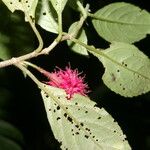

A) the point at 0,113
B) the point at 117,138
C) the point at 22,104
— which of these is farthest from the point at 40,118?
the point at 117,138

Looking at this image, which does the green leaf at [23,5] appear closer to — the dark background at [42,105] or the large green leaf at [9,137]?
the dark background at [42,105]

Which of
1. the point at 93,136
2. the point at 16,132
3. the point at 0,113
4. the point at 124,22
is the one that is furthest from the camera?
the point at 0,113

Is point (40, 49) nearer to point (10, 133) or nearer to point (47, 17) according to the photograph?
point (47, 17)

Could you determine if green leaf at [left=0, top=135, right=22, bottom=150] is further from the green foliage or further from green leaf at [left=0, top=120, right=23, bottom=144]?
the green foliage

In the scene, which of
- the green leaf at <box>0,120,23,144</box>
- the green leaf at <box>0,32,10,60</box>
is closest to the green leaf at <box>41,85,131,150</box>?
the green leaf at <box>0,32,10,60</box>

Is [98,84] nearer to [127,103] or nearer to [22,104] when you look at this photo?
[127,103]

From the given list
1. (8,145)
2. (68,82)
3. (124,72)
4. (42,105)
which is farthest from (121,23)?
(42,105)
